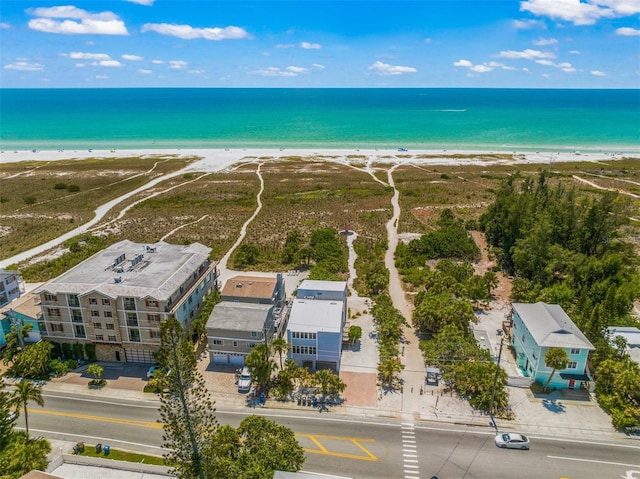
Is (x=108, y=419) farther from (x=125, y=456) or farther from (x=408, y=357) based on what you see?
(x=408, y=357)

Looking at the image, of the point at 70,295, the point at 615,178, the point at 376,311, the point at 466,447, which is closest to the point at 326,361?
the point at 376,311

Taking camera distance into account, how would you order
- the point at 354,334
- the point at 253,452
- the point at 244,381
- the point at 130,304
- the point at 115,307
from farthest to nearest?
the point at 354,334
the point at 115,307
the point at 130,304
the point at 244,381
the point at 253,452

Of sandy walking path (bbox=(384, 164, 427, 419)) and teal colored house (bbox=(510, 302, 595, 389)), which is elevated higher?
teal colored house (bbox=(510, 302, 595, 389))

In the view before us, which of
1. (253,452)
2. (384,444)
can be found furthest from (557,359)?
(253,452)

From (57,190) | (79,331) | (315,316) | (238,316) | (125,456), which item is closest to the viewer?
(125,456)

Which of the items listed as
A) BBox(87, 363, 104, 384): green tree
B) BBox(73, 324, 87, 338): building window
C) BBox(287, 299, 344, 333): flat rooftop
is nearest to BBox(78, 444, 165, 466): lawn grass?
→ BBox(87, 363, 104, 384): green tree

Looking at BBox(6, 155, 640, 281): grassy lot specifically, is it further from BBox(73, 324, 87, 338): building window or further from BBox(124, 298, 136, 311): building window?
BBox(124, 298, 136, 311): building window

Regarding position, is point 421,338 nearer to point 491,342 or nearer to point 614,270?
point 491,342
